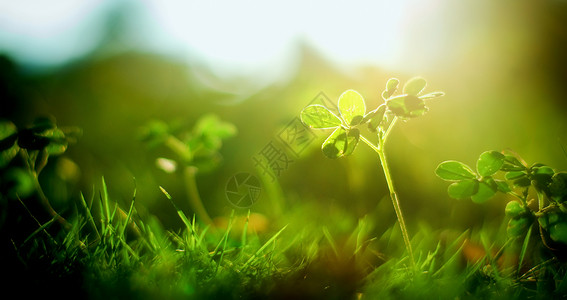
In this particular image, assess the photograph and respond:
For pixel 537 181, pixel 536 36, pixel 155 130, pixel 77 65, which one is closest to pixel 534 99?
pixel 536 36

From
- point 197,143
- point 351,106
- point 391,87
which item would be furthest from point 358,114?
point 197,143

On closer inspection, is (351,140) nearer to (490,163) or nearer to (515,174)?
(490,163)

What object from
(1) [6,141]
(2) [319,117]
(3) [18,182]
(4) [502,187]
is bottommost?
(3) [18,182]

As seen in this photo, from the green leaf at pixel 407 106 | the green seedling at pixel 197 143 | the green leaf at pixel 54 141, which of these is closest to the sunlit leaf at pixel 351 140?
the green leaf at pixel 407 106

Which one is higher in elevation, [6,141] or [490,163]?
[490,163]

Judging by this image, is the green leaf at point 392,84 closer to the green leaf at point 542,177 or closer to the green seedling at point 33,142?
the green leaf at point 542,177

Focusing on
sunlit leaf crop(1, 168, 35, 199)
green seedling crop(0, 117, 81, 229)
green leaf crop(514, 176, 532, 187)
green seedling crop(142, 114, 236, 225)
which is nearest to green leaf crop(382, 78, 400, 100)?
green leaf crop(514, 176, 532, 187)
